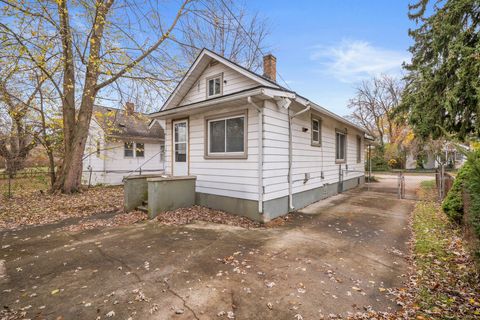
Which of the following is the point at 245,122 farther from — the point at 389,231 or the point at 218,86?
the point at 389,231

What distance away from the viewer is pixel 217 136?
7246 mm

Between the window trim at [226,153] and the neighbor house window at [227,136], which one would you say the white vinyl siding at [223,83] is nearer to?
the window trim at [226,153]

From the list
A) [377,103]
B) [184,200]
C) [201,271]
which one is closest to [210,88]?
[184,200]

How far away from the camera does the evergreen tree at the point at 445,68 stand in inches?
280

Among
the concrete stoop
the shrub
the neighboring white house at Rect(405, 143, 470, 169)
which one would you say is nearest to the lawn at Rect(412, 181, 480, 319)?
the shrub

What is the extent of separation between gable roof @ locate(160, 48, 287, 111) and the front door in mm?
1167

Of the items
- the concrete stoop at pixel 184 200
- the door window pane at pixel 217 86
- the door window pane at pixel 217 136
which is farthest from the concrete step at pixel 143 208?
the door window pane at pixel 217 86

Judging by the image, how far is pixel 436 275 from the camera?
11.1ft

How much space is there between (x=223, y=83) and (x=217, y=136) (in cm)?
186

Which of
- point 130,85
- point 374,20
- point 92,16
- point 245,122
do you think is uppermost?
point 374,20

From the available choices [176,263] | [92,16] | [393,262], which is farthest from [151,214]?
[92,16]

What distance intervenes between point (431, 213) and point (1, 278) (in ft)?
31.9

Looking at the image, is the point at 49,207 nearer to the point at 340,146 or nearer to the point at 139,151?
the point at 139,151

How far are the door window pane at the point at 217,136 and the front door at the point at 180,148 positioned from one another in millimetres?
1296
